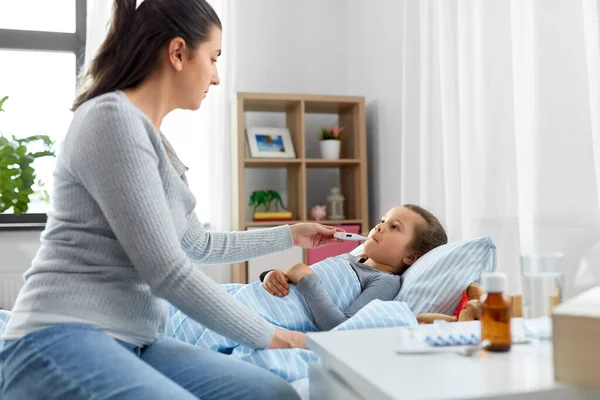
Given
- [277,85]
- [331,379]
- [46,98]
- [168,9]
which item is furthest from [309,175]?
[331,379]

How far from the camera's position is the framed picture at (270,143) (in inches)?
137

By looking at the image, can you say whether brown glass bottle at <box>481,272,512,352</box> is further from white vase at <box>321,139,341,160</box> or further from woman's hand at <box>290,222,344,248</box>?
white vase at <box>321,139,341,160</box>

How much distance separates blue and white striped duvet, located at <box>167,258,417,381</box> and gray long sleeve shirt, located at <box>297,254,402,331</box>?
4 centimetres

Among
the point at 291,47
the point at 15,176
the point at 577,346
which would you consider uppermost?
the point at 291,47

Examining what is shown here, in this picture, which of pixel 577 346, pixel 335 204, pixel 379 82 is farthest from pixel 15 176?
pixel 577 346

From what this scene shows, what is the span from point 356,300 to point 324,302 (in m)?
0.15

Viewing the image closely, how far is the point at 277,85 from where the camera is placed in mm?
3830

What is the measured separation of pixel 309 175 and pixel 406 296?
223 cm

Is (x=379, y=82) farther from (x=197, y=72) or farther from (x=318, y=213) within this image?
(x=197, y=72)

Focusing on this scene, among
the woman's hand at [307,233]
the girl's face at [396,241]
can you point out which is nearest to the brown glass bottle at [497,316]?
the woman's hand at [307,233]

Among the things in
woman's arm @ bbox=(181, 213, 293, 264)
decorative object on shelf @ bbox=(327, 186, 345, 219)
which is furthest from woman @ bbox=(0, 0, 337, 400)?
decorative object on shelf @ bbox=(327, 186, 345, 219)

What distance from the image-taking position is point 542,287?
0.88m

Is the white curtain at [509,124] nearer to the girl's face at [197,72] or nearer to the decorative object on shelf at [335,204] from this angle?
the decorative object on shelf at [335,204]

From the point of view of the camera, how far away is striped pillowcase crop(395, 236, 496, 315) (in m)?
1.59
